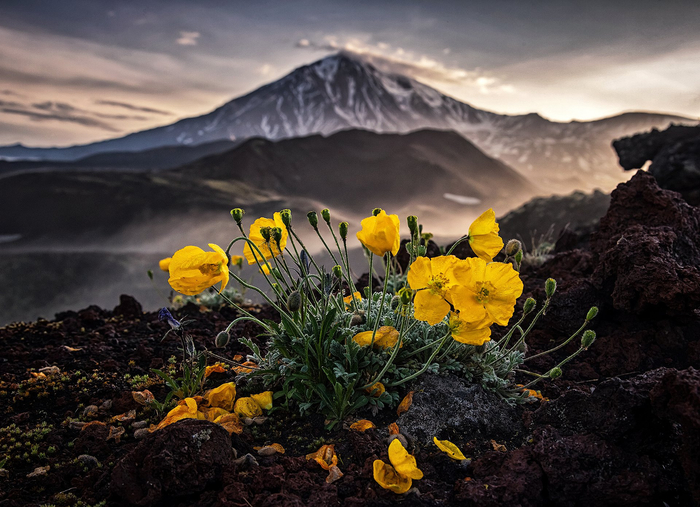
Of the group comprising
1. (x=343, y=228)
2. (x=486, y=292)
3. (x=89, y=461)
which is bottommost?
(x=89, y=461)

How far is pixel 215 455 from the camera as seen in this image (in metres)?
1.72

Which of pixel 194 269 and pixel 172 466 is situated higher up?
pixel 194 269

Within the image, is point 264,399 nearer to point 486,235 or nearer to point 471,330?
point 471,330

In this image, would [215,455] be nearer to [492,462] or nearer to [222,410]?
[222,410]

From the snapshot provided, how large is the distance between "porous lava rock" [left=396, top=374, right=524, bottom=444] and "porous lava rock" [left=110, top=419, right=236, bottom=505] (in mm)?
818

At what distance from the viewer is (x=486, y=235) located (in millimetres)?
2037

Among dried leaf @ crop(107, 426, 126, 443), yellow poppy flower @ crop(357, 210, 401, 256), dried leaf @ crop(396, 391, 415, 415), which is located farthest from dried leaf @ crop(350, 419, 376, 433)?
dried leaf @ crop(107, 426, 126, 443)

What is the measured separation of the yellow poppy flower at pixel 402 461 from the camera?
171cm

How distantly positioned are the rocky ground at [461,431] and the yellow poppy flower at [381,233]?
810mm

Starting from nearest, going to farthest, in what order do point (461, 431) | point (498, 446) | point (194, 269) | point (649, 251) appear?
1. point (194, 269)
2. point (498, 446)
3. point (461, 431)
4. point (649, 251)

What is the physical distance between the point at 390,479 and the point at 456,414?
534 millimetres

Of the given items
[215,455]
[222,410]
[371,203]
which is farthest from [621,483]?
[371,203]

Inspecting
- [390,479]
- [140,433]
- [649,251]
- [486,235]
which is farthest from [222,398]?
[649,251]

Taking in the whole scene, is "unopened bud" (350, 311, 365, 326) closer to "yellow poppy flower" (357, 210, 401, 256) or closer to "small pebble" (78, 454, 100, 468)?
"yellow poppy flower" (357, 210, 401, 256)
